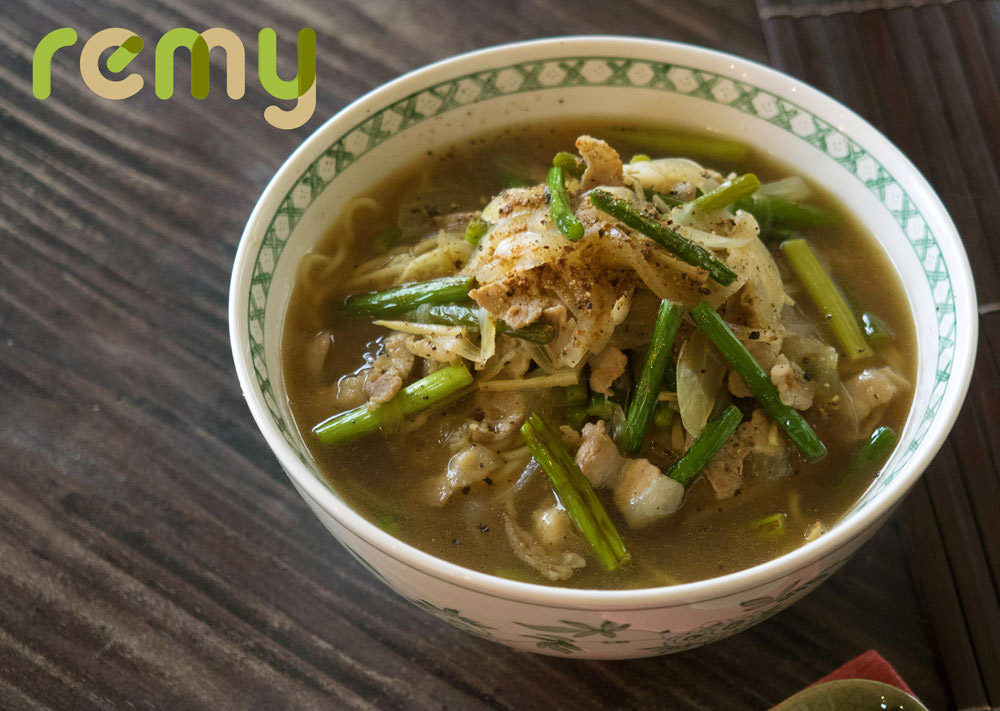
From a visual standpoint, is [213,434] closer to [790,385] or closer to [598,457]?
[598,457]

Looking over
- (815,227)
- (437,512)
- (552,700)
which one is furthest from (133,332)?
(815,227)

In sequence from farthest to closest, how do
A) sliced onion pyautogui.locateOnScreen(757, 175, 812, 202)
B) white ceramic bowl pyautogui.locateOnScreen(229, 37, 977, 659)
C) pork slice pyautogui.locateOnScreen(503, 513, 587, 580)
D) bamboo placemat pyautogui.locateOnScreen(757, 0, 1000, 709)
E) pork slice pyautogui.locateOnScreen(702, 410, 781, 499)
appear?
sliced onion pyautogui.locateOnScreen(757, 175, 812, 202) → bamboo placemat pyautogui.locateOnScreen(757, 0, 1000, 709) → pork slice pyautogui.locateOnScreen(702, 410, 781, 499) → pork slice pyautogui.locateOnScreen(503, 513, 587, 580) → white ceramic bowl pyautogui.locateOnScreen(229, 37, 977, 659)

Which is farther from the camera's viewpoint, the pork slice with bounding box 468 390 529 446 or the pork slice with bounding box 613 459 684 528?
the pork slice with bounding box 468 390 529 446

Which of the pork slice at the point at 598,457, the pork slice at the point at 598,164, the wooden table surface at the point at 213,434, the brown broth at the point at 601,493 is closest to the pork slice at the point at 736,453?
the brown broth at the point at 601,493

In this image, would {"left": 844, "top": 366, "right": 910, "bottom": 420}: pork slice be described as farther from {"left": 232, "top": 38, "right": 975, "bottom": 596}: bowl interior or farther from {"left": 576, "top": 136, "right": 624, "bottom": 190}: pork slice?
{"left": 576, "top": 136, "right": 624, "bottom": 190}: pork slice

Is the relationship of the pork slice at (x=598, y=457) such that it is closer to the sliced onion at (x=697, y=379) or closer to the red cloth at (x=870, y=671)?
the sliced onion at (x=697, y=379)

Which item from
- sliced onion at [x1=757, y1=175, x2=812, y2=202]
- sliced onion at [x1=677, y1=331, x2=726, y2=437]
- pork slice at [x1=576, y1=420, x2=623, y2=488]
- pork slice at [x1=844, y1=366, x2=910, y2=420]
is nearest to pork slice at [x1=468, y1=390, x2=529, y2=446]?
pork slice at [x1=576, y1=420, x2=623, y2=488]
